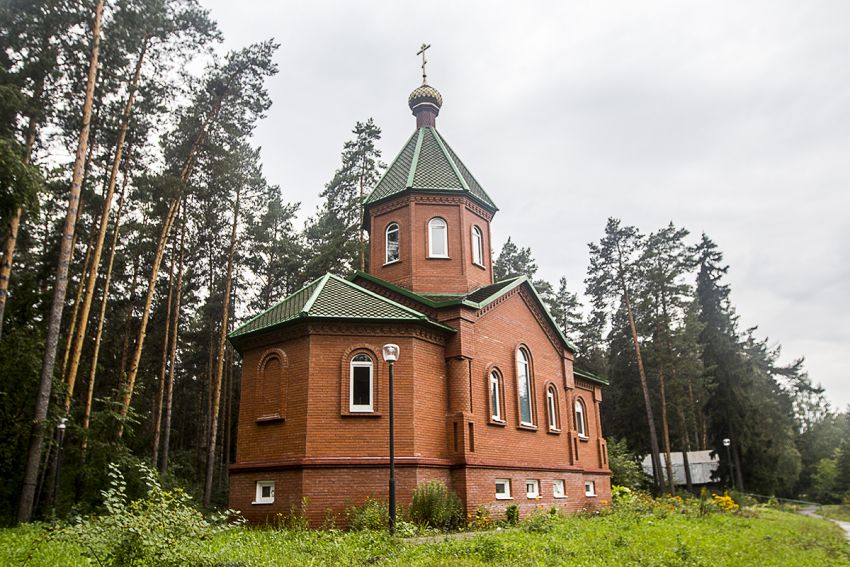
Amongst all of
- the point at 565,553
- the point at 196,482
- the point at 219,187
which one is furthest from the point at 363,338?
the point at 196,482

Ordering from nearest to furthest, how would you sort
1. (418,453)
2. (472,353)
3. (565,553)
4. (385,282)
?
(565,553) → (418,453) → (472,353) → (385,282)

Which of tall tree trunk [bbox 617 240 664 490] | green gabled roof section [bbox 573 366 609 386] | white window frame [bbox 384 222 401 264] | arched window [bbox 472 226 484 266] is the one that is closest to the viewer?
white window frame [bbox 384 222 401 264]

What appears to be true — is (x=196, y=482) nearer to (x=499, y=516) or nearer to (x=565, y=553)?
(x=499, y=516)

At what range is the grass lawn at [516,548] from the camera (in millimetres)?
8672

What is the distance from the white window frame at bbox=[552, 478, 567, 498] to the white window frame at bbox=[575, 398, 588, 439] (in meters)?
3.35

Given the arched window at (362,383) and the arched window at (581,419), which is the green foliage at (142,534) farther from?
the arched window at (581,419)

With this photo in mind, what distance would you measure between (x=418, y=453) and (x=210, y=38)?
13426mm

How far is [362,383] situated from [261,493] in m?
3.35

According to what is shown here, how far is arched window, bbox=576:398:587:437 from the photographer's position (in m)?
22.0

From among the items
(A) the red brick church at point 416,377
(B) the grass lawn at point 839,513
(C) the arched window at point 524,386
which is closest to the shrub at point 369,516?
(A) the red brick church at point 416,377

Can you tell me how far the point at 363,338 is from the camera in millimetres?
14812

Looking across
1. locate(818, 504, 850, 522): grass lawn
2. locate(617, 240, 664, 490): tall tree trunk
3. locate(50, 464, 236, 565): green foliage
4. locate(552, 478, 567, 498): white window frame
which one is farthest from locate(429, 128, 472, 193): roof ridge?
locate(818, 504, 850, 522): grass lawn

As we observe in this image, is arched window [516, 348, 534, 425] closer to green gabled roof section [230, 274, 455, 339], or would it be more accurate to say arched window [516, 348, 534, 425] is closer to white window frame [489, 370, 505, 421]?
white window frame [489, 370, 505, 421]

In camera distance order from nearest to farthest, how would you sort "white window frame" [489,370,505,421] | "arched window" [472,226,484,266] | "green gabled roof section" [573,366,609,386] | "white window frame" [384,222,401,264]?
"white window frame" [489,370,505,421] < "white window frame" [384,222,401,264] < "arched window" [472,226,484,266] < "green gabled roof section" [573,366,609,386]
